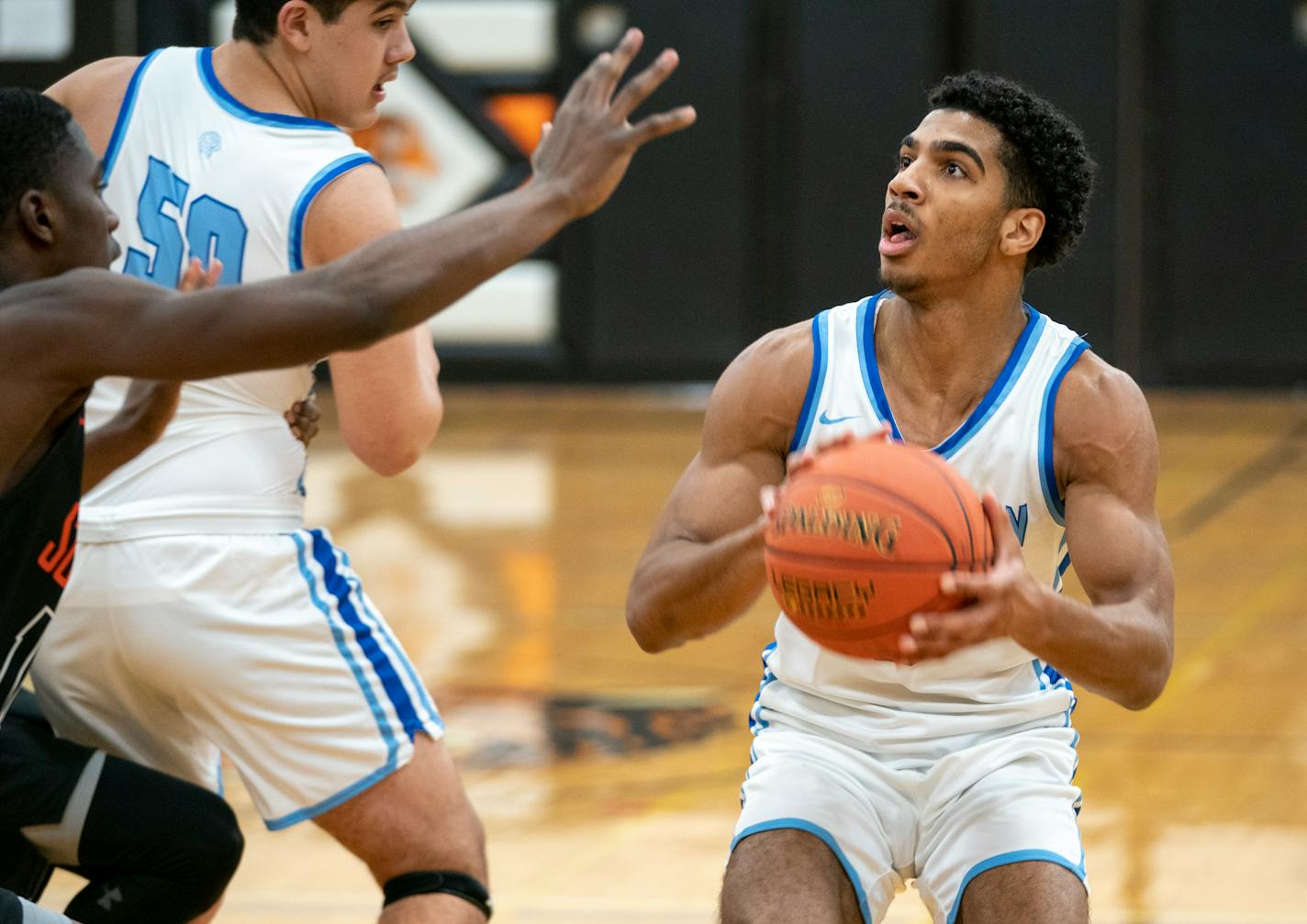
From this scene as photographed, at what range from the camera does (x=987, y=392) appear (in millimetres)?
3500

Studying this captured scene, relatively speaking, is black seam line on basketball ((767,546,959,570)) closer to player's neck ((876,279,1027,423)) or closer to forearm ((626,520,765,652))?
forearm ((626,520,765,652))

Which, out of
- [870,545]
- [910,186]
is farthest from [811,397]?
[870,545]

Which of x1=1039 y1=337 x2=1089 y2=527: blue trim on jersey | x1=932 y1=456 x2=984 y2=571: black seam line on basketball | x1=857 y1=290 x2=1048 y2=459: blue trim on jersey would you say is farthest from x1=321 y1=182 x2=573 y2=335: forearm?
x1=1039 y1=337 x2=1089 y2=527: blue trim on jersey

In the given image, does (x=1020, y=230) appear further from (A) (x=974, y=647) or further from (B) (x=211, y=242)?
(B) (x=211, y=242)

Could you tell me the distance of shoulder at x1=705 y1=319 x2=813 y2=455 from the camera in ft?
11.5

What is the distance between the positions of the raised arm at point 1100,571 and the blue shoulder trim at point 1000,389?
0.29 feet

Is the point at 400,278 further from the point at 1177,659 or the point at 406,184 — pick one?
A: the point at 406,184

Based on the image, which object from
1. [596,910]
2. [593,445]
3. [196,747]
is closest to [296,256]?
[196,747]

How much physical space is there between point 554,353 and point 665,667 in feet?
25.6

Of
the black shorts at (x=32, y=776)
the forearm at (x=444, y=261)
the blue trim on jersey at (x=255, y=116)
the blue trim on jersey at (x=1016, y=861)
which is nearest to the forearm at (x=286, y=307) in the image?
the forearm at (x=444, y=261)

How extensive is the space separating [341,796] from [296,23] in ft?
4.36

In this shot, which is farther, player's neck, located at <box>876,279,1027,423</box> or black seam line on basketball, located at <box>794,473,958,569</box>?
player's neck, located at <box>876,279,1027,423</box>

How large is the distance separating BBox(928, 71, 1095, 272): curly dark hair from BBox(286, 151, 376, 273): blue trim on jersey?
1098 millimetres

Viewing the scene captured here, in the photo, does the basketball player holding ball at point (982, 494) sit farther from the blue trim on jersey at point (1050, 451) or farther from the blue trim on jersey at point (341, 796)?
the blue trim on jersey at point (341, 796)
